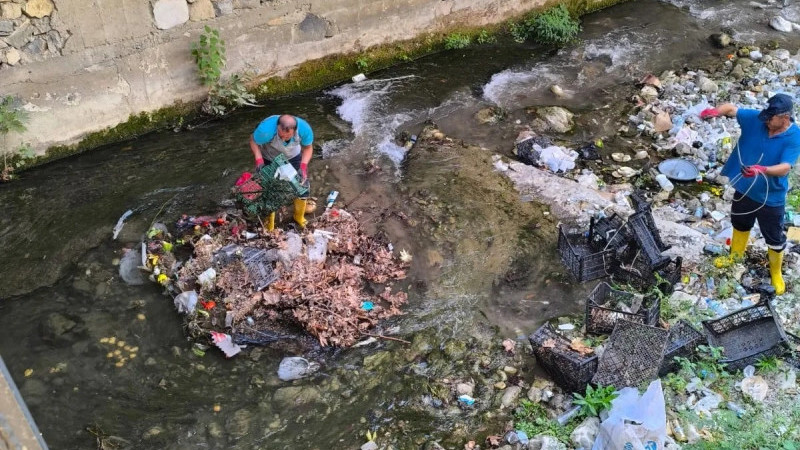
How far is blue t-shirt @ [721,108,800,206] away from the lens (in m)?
4.91

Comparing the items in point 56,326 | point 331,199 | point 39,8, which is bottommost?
point 56,326

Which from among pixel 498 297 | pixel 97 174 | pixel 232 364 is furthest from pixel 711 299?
pixel 97 174

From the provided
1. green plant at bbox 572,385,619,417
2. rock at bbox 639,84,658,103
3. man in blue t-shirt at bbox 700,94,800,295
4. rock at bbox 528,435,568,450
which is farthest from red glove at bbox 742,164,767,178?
rock at bbox 639,84,658,103

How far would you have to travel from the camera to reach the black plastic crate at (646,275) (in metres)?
5.31

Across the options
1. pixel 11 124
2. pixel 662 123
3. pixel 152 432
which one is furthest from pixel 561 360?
pixel 11 124

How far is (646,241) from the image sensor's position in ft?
17.8

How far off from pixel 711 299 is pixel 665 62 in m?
5.09

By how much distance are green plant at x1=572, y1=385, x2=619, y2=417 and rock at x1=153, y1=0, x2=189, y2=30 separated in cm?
571

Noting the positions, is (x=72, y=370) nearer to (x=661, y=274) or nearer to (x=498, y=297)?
(x=498, y=297)

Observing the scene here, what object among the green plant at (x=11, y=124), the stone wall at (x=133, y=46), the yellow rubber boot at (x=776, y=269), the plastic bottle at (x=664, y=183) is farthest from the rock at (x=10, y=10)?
the yellow rubber boot at (x=776, y=269)

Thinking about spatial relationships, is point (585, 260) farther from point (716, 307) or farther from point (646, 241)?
point (716, 307)

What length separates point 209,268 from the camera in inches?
222

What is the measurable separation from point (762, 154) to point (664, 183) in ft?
5.97

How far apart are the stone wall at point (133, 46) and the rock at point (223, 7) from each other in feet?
0.05
